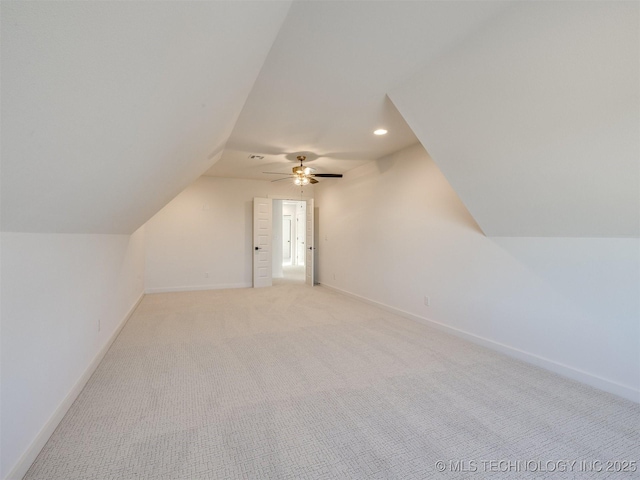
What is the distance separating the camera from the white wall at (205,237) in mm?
6508

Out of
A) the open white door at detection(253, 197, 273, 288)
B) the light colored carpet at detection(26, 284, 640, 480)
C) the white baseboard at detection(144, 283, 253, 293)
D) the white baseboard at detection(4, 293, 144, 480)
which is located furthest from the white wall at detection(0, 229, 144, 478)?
the open white door at detection(253, 197, 273, 288)

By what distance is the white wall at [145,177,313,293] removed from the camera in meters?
6.51

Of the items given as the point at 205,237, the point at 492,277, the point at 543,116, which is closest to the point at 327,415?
the point at 492,277

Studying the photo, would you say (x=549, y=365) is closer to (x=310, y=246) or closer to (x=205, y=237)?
(x=310, y=246)

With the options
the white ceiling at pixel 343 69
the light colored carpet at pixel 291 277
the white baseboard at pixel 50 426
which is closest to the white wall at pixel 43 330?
the white baseboard at pixel 50 426

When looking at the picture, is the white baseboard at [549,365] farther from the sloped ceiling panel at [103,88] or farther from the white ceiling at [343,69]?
the sloped ceiling panel at [103,88]

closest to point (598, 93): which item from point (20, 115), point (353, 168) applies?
point (20, 115)

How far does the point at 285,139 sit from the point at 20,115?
335 cm

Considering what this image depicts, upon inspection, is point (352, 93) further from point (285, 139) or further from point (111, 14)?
point (111, 14)

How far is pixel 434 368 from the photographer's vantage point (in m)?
2.90

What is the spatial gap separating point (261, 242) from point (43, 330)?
17.5 feet

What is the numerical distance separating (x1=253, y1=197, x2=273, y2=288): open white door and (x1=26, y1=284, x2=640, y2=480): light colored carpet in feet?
11.6

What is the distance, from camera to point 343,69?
2410 mm

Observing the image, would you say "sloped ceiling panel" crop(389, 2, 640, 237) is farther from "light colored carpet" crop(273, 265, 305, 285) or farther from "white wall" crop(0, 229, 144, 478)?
"light colored carpet" crop(273, 265, 305, 285)
